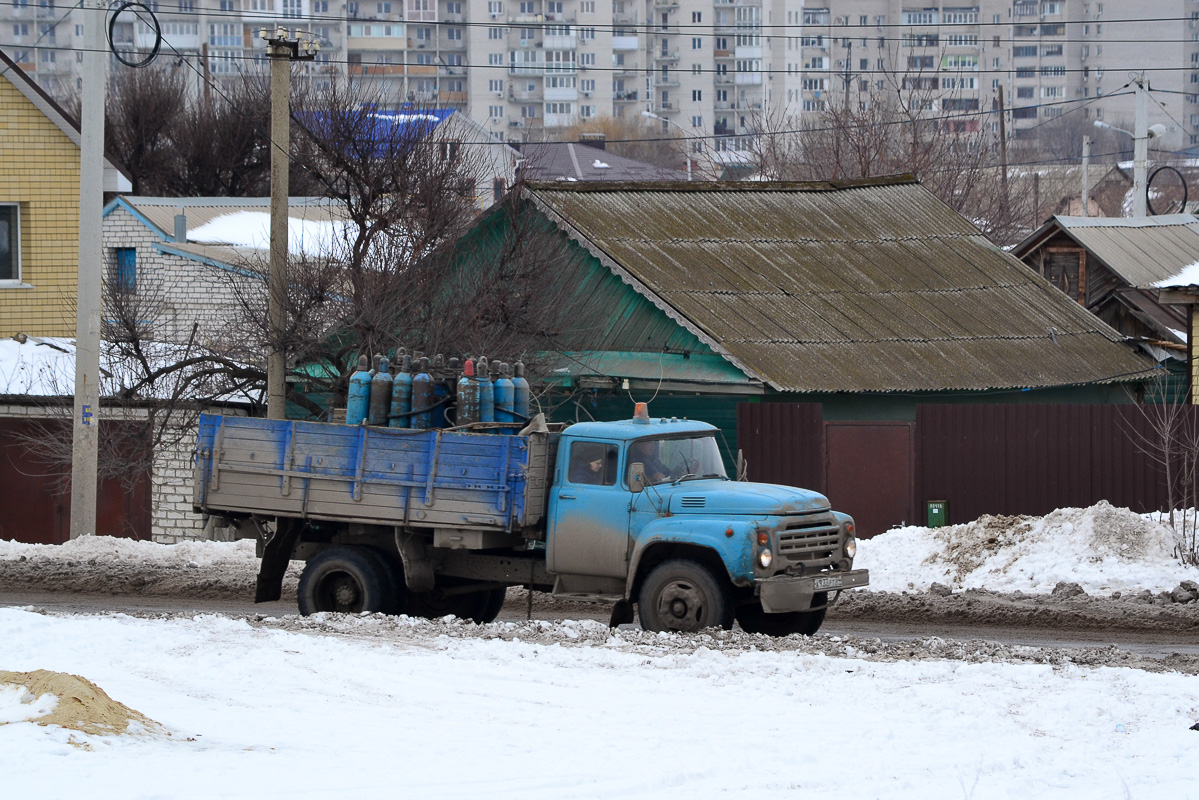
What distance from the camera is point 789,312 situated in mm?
22516

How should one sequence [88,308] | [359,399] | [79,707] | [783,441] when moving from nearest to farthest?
[79,707] < [359,399] < [88,308] < [783,441]

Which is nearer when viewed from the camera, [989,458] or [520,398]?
[520,398]

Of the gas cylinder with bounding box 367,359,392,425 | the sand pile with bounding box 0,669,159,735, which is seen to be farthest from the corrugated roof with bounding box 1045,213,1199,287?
the sand pile with bounding box 0,669,159,735

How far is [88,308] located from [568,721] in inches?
466

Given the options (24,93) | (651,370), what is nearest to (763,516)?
(651,370)

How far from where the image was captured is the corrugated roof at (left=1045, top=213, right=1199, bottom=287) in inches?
1192

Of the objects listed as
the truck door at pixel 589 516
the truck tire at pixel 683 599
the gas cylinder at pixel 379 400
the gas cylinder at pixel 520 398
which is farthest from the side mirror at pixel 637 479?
the gas cylinder at pixel 379 400

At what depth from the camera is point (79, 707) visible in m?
8.20

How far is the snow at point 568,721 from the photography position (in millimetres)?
7617

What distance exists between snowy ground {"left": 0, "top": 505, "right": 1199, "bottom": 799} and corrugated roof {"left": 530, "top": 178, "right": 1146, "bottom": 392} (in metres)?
7.72

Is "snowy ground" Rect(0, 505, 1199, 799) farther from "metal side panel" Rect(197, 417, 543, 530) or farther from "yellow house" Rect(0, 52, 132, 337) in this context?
"yellow house" Rect(0, 52, 132, 337)

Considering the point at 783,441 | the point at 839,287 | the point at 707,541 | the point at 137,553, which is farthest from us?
the point at 839,287

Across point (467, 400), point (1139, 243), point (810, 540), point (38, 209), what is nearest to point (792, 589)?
point (810, 540)

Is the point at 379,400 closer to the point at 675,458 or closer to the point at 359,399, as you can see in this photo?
the point at 359,399
